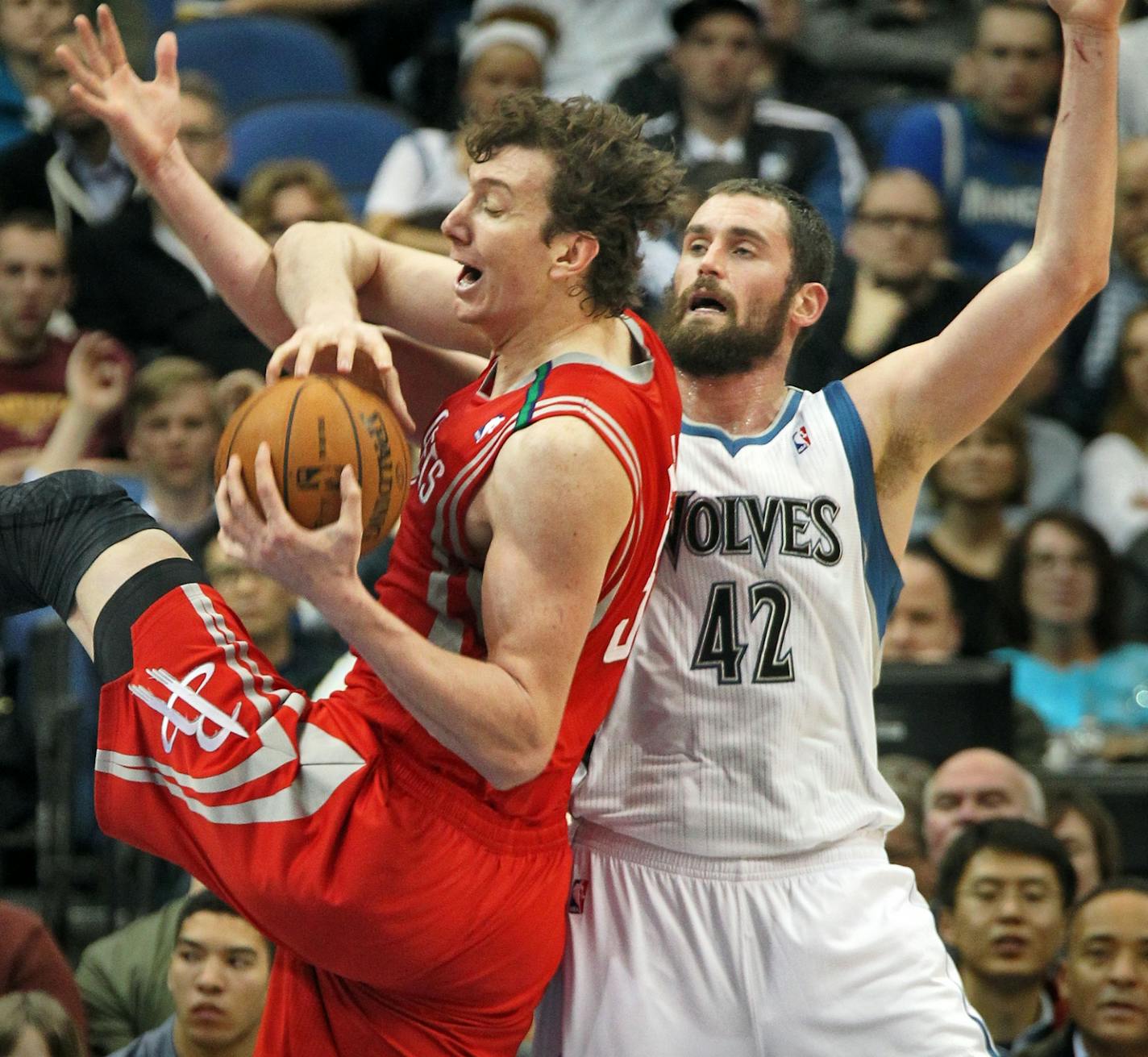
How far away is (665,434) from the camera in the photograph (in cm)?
354

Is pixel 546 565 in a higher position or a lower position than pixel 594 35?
lower

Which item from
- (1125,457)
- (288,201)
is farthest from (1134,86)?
(288,201)

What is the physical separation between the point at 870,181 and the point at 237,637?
17.9 feet

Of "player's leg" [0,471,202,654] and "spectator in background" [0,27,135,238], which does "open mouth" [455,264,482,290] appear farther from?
"spectator in background" [0,27,135,238]

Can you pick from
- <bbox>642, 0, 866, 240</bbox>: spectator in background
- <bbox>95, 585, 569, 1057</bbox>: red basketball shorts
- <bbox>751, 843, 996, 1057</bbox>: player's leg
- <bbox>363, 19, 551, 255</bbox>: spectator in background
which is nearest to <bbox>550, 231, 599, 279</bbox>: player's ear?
<bbox>95, 585, 569, 1057</bbox>: red basketball shorts

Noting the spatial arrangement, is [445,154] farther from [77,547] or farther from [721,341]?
[77,547]

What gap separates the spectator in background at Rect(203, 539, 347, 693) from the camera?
6.45 m

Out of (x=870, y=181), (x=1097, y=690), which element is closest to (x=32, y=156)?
(x=870, y=181)

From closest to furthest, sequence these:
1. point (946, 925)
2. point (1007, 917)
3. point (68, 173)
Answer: point (1007, 917) → point (946, 925) → point (68, 173)

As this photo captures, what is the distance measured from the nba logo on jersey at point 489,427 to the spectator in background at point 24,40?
20.7 feet

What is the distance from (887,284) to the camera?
320 inches

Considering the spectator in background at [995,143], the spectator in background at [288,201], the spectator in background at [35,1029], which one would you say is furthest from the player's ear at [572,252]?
the spectator in background at [995,143]

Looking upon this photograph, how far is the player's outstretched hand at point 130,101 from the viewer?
4129 mm

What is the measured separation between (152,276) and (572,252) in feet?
16.2
